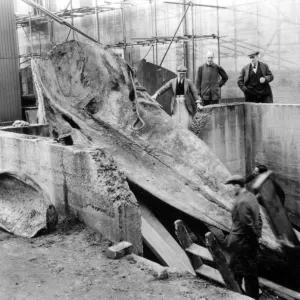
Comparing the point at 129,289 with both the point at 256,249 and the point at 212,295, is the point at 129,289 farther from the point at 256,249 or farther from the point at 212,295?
the point at 256,249

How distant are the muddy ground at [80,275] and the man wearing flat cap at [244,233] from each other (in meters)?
0.61

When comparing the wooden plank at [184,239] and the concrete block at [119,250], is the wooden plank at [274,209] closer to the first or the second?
the wooden plank at [184,239]

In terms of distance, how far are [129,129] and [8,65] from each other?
5995 mm

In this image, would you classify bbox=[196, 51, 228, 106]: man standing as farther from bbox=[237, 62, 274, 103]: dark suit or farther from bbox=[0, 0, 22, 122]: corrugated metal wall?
bbox=[0, 0, 22, 122]: corrugated metal wall

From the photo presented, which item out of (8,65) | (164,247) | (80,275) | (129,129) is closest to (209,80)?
(129,129)

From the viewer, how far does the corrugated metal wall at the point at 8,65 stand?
1463 centimetres

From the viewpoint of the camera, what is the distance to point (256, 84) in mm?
12250

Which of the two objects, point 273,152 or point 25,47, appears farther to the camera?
point 25,47

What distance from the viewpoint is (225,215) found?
8.61 metres

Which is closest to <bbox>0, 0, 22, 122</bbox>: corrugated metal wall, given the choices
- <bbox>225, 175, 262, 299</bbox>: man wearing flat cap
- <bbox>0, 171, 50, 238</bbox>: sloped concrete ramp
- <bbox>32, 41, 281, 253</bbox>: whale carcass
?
<bbox>32, 41, 281, 253</bbox>: whale carcass

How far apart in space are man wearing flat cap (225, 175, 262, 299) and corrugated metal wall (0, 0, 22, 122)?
983 cm

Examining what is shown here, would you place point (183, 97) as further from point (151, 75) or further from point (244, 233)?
point (244, 233)

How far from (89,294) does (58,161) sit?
2.65m

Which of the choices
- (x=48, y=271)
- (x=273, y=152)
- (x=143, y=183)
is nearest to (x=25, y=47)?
(x=273, y=152)
